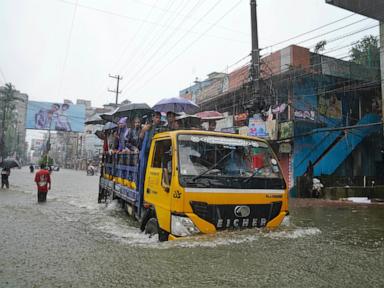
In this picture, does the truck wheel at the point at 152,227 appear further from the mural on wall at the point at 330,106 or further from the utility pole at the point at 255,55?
the mural on wall at the point at 330,106

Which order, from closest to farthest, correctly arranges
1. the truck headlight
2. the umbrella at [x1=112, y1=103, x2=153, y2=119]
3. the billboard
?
1. the truck headlight
2. the umbrella at [x1=112, y1=103, x2=153, y2=119]
3. the billboard

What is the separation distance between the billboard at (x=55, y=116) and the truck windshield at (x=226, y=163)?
1396 inches

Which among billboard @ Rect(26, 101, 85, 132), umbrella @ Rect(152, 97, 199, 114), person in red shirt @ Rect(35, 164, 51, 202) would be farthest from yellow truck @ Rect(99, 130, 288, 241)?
billboard @ Rect(26, 101, 85, 132)

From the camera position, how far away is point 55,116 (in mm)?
38312

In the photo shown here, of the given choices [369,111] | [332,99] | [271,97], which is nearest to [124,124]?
[271,97]

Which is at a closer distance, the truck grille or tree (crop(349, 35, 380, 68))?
the truck grille

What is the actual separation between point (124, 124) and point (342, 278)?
6.61m

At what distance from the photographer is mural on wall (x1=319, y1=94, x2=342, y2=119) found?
1859 centimetres

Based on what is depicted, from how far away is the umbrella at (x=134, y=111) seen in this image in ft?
26.8

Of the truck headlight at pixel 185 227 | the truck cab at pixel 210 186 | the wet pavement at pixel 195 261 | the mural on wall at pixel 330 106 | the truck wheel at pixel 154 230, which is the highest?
the mural on wall at pixel 330 106

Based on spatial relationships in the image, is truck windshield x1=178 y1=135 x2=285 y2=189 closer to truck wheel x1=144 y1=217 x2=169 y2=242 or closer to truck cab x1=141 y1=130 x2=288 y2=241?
truck cab x1=141 y1=130 x2=288 y2=241

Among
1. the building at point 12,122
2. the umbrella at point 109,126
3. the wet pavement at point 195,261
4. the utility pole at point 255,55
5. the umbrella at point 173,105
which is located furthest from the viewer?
the building at point 12,122

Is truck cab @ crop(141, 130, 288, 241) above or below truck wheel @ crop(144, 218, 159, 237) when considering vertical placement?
above

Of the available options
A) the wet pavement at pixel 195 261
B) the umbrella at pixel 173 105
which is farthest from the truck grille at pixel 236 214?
the umbrella at pixel 173 105
